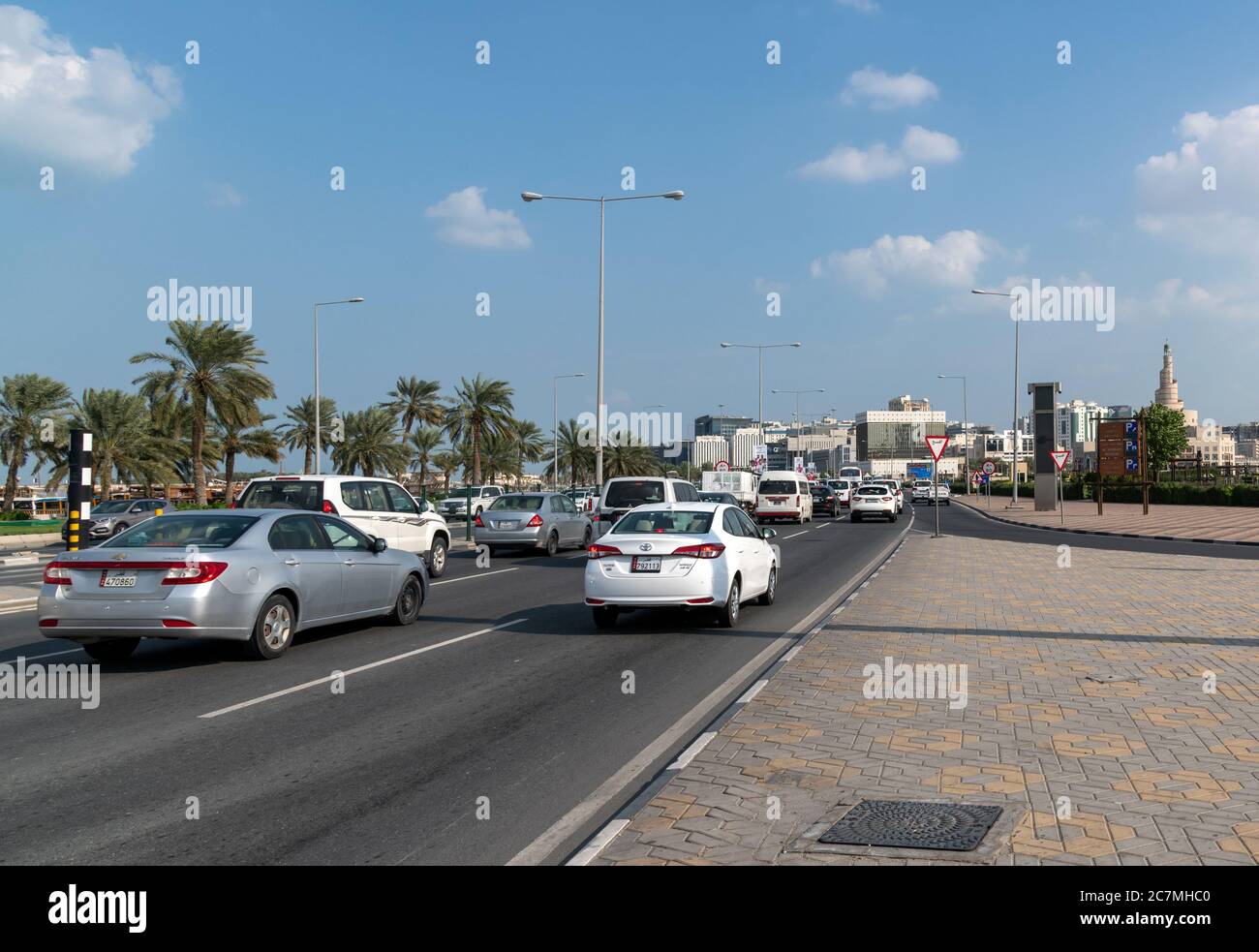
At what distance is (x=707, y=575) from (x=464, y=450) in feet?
198

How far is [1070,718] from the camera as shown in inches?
293

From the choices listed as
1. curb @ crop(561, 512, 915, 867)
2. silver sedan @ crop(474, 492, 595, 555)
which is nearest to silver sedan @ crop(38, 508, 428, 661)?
curb @ crop(561, 512, 915, 867)

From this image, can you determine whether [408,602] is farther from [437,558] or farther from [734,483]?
[734,483]

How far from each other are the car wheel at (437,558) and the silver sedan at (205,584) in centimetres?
815

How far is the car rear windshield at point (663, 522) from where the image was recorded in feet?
42.4

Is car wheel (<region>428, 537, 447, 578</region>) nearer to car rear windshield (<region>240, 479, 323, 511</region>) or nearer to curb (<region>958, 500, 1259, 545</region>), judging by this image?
car rear windshield (<region>240, 479, 323, 511</region>)

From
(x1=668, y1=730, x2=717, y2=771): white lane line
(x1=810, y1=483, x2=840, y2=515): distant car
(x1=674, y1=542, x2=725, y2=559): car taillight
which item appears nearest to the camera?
(x1=668, y1=730, x2=717, y2=771): white lane line

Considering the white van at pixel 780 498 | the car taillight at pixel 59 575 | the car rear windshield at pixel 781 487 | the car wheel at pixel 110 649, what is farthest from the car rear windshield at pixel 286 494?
the car rear windshield at pixel 781 487

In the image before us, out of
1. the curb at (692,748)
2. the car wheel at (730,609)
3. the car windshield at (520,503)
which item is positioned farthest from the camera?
the car windshield at (520,503)

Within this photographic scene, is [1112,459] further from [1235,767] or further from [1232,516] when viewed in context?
[1235,767]

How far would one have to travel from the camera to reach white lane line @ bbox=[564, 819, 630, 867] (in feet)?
15.2

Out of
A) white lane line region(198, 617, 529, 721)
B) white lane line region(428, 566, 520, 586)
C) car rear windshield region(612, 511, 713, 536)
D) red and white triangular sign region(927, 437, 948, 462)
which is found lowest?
white lane line region(428, 566, 520, 586)

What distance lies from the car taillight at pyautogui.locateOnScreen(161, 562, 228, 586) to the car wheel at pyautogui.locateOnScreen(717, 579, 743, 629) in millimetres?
5767

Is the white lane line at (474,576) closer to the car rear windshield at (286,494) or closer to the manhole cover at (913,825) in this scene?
the car rear windshield at (286,494)
